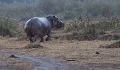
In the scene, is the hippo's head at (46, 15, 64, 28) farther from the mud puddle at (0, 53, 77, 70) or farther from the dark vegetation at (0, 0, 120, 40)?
the mud puddle at (0, 53, 77, 70)

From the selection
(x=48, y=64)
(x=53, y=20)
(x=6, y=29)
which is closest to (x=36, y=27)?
(x=53, y=20)

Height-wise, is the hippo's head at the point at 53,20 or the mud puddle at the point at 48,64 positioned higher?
the hippo's head at the point at 53,20

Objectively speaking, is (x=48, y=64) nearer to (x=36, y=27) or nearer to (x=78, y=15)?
(x=36, y=27)

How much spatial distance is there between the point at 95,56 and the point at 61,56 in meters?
1.28

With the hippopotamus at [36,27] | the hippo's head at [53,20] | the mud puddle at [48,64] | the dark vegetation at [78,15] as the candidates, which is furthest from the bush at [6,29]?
the mud puddle at [48,64]

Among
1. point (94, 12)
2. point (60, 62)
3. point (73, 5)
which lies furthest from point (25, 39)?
point (73, 5)

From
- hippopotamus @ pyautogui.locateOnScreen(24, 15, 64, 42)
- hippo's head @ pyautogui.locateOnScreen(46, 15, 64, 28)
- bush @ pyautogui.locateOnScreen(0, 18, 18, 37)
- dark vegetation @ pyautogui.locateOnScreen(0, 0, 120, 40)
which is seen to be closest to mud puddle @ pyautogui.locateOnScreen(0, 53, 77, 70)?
hippopotamus @ pyautogui.locateOnScreen(24, 15, 64, 42)

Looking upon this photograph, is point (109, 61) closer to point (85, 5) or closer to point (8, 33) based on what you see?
point (8, 33)

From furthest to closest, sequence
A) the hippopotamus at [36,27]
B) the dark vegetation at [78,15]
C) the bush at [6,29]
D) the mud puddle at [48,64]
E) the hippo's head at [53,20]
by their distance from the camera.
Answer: the bush at [6,29] → the dark vegetation at [78,15] → the hippo's head at [53,20] → the hippopotamus at [36,27] → the mud puddle at [48,64]

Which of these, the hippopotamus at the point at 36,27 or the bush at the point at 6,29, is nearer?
the hippopotamus at the point at 36,27

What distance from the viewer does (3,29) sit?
87.5ft

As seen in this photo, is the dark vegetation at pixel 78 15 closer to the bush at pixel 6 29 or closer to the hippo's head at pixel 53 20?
the bush at pixel 6 29

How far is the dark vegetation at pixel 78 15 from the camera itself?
897 inches

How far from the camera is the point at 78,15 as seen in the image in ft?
144
